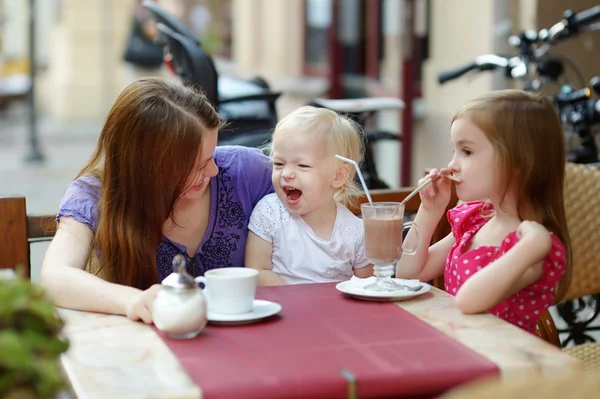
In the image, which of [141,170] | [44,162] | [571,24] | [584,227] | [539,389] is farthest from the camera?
[44,162]

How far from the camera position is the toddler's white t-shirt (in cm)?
252

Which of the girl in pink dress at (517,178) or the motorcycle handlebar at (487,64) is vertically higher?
the motorcycle handlebar at (487,64)

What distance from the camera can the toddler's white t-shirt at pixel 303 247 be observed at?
8.27 ft

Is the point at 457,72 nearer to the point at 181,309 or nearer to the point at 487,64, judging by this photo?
the point at 487,64

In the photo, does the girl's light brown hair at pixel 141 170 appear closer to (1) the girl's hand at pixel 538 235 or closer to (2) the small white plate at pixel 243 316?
(2) the small white plate at pixel 243 316

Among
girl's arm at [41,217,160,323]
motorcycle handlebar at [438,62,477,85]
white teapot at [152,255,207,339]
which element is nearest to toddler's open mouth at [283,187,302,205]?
girl's arm at [41,217,160,323]

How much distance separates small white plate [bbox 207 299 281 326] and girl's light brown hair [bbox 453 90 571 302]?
25.0 inches

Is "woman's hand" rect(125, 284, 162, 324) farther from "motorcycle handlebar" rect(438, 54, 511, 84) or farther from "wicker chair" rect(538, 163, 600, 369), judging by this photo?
"motorcycle handlebar" rect(438, 54, 511, 84)

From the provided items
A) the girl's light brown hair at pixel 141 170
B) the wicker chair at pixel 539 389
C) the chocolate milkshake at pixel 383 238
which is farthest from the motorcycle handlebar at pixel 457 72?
the wicker chair at pixel 539 389

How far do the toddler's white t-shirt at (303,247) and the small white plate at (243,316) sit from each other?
0.56 metres

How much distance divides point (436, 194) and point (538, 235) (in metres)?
0.45

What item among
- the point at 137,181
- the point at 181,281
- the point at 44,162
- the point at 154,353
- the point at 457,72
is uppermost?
the point at 457,72

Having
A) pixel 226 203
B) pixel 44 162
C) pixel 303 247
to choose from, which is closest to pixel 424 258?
pixel 303 247

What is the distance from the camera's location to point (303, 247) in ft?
8.28
